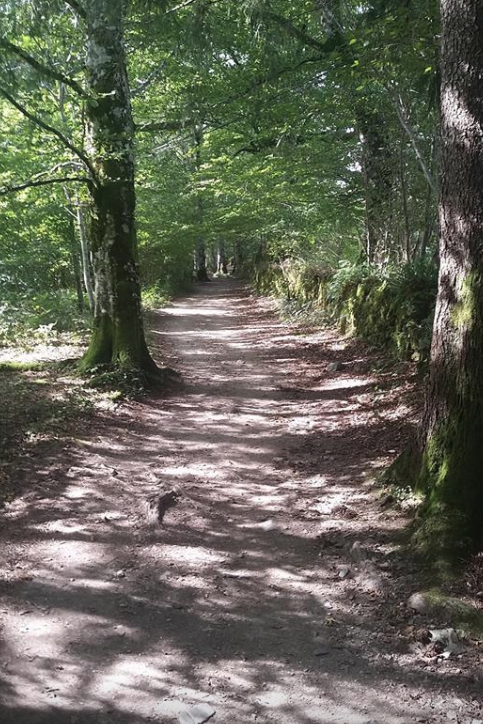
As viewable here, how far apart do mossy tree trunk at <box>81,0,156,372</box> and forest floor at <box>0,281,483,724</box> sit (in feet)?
4.77

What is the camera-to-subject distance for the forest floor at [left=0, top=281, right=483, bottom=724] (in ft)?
9.30

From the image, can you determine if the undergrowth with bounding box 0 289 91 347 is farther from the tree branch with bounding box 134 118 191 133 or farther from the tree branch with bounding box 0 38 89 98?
the tree branch with bounding box 0 38 89 98

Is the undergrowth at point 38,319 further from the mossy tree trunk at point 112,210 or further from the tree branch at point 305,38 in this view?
the tree branch at point 305,38

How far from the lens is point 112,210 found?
809 centimetres

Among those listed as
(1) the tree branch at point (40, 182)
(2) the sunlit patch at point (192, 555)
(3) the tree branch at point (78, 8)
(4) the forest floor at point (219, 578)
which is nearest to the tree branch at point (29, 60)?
(1) the tree branch at point (40, 182)

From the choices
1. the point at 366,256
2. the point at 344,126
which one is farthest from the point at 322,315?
the point at 344,126

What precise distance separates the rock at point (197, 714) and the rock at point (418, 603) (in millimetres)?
1437

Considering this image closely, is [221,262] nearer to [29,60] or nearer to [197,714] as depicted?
[29,60]

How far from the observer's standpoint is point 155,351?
11398mm

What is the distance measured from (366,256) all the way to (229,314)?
6.42 metres

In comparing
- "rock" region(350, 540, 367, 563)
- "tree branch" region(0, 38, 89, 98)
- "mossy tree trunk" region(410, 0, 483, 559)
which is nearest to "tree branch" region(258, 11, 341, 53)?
"tree branch" region(0, 38, 89, 98)

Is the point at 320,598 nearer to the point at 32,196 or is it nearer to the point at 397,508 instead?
the point at 397,508

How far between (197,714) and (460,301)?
298 cm

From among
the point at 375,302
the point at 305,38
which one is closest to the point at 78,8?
the point at 305,38
